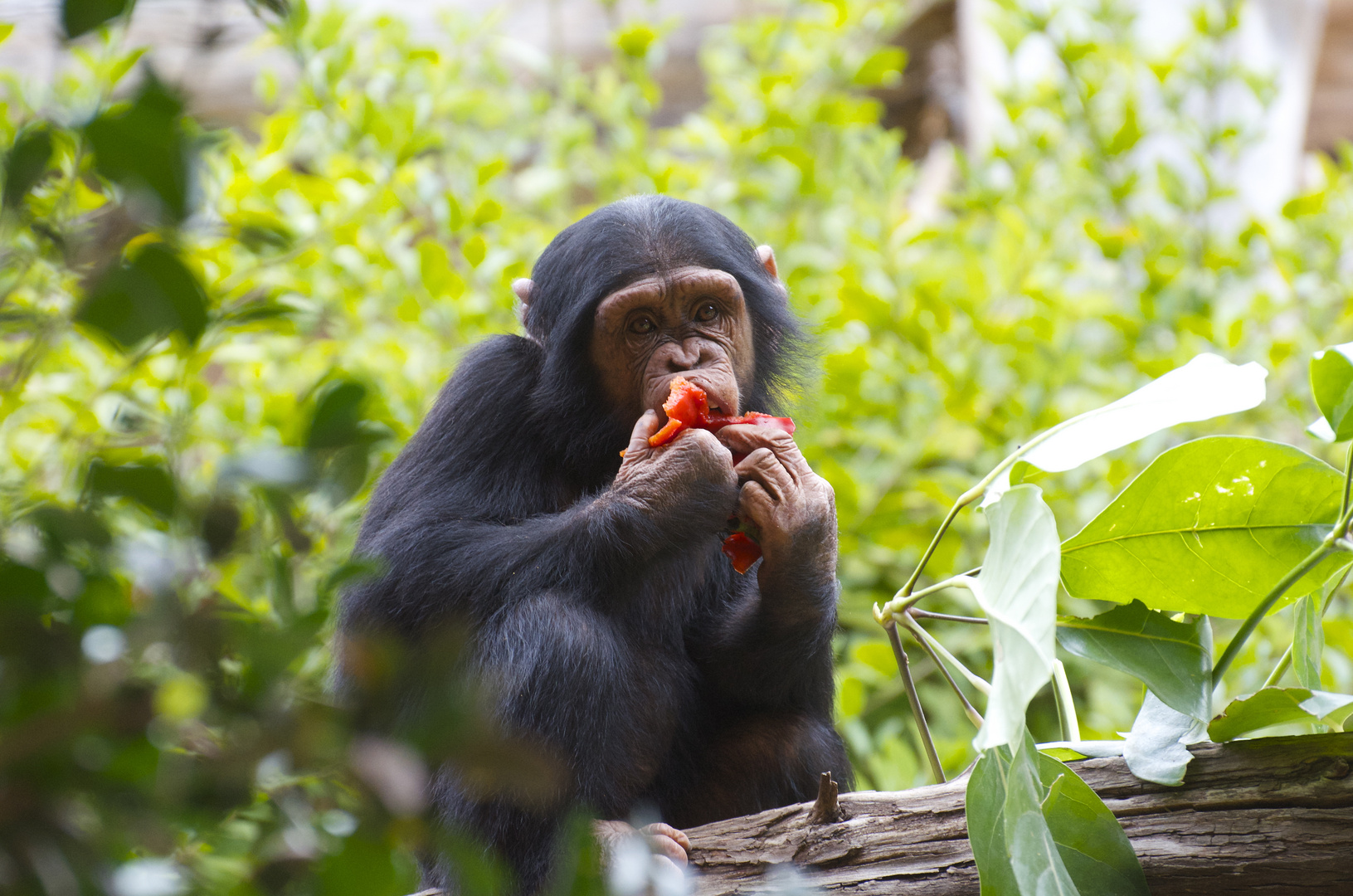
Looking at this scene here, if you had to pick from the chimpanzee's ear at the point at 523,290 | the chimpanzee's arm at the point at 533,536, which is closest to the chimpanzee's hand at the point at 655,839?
the chimpanzee's arm at the point at 533,536

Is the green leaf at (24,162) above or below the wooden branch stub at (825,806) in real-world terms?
above

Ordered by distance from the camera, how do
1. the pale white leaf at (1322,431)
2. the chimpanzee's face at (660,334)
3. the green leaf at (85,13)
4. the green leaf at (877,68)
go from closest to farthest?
1. the green leaf at (85,13)
2. the pale white leaf at (1322,431)
3. the chimpanzee's face at (660,334)
4. the green leaf at (877,68)

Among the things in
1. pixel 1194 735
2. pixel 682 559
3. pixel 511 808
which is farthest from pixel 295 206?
pixel 1194 735

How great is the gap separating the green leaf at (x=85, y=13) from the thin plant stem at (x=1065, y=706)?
66.2 inches

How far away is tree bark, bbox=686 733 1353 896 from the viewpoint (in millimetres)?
A: 1554

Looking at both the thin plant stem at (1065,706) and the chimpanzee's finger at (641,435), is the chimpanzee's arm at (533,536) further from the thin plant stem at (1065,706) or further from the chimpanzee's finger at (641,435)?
the thin plant stem at (1065,706)

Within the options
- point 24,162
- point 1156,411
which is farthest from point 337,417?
point 1156,411

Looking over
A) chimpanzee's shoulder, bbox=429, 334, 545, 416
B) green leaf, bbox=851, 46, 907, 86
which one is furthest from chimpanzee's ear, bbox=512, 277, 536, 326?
green leaf, bbox=851, 46, 907, 86

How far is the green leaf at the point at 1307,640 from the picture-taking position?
1.64 metres

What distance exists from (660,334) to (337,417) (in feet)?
6.75

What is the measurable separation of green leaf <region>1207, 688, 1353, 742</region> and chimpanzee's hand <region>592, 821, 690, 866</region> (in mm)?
948

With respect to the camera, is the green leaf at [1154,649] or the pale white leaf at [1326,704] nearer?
the pale white leaf at [1326,704]

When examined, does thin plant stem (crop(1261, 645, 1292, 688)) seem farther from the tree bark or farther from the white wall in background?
the white wall in background

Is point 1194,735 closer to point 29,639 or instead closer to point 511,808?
point 511,808
